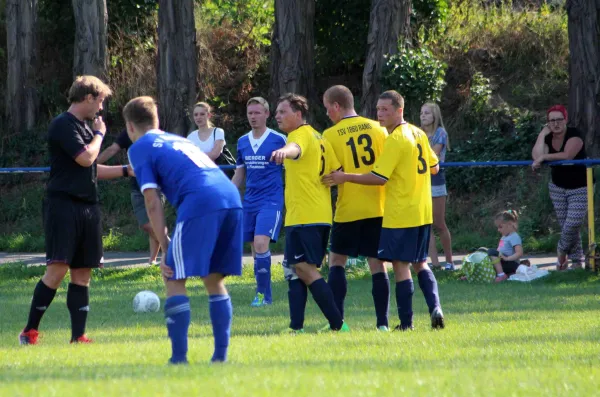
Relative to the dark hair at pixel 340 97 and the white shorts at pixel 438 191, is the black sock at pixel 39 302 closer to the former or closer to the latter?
the dark hair at pixel 340 97

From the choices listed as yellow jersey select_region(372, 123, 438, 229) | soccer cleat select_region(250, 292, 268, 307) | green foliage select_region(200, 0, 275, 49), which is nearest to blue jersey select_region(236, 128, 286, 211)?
soccer cleat select_region(250, 292, 268, 307)

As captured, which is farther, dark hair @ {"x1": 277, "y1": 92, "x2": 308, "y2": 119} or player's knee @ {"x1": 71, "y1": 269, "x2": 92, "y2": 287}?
dark hair @ {"x1": 277, "y1": 92, "x2": 308, "y2": 119}

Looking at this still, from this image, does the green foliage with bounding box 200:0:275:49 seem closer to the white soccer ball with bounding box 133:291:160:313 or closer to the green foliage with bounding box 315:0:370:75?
the green foliage with bounding box 315:0:370:75

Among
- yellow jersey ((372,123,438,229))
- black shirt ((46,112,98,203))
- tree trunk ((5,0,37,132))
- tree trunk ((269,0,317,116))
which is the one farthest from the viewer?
tree trunk ((5,0,37,132))

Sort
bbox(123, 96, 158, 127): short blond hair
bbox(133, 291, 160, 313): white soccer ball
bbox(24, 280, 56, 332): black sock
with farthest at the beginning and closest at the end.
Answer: bbox(133, 291, 160, 313): white soccer ball → bbox(24, 280, 56, 332): black sock → bbox(123, 96, 158, 127): short blond hair

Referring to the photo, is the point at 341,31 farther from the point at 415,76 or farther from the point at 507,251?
the point at 507,251

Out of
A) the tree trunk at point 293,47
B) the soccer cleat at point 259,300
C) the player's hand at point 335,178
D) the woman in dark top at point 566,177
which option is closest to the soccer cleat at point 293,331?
the player's hand at point 335,178

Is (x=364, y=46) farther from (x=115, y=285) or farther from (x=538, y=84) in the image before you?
(x=115, y=285)

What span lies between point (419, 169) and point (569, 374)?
10.7ft

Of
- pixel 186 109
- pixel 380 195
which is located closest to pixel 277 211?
pixel 380 195

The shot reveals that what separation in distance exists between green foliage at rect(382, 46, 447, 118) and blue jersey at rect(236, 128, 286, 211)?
898 centimetres

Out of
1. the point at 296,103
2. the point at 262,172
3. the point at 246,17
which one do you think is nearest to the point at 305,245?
the point at 296,103

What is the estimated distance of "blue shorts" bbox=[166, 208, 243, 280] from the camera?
20.9 ft

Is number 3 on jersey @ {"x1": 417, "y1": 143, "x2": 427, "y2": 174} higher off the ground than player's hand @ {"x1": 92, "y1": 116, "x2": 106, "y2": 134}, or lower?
lower
